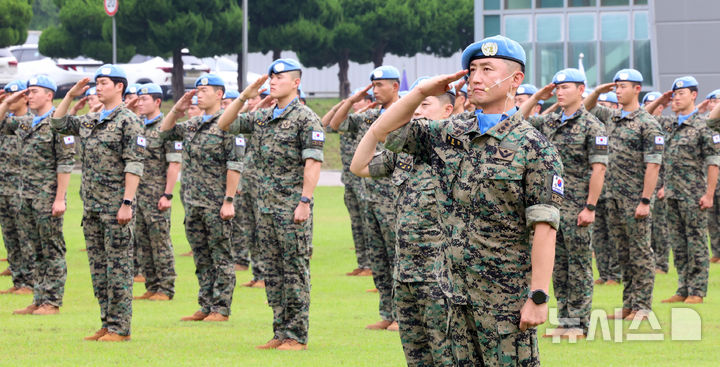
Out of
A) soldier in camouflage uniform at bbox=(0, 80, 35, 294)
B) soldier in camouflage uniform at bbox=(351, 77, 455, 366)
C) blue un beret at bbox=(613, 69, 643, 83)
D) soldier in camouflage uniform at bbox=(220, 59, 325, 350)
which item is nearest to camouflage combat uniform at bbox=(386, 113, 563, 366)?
soldier in camouflage uniform at bbox=(351, 77, 455, 366)

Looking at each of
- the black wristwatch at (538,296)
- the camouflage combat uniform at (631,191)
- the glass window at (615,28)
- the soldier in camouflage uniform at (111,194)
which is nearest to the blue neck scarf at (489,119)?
the black wristwatch at (538,296)

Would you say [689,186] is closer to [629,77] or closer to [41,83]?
[629,77]

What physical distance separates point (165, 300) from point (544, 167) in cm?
880

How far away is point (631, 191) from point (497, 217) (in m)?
6.93

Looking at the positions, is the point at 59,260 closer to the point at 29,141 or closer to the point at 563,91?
the point at 29,141

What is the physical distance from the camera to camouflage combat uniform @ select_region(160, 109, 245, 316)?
38.8ft

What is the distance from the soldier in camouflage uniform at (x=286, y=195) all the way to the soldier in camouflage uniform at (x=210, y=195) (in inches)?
62.5

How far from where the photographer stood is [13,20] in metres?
45.3

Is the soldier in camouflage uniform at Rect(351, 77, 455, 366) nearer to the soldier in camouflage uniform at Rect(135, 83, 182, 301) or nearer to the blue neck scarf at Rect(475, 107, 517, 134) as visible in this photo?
the blue neck scarf at Rect(475, 107, 517, 134)

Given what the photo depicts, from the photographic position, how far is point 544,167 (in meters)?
5.62

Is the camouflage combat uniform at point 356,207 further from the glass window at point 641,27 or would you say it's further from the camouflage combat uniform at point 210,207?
the glass window at point 641,27

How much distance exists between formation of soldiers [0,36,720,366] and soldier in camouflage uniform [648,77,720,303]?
0.03 m

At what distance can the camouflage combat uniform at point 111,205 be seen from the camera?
33.9 ft

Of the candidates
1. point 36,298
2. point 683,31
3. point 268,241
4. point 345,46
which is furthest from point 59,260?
point 345,46
